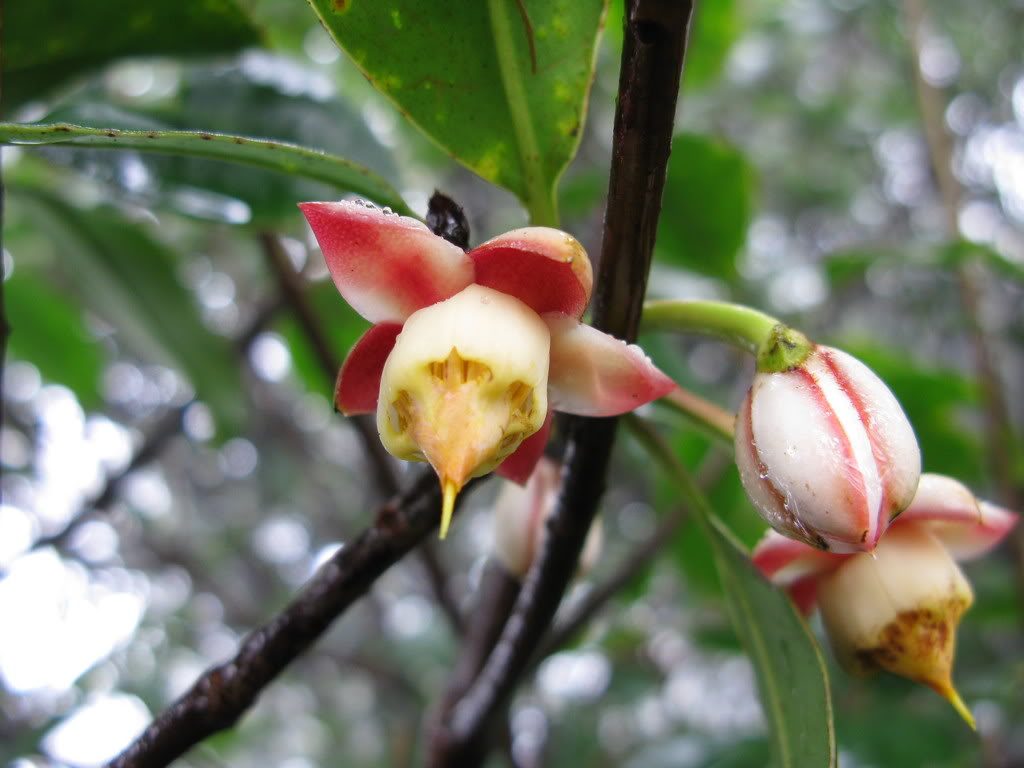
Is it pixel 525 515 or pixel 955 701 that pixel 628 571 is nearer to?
pixel 525 515

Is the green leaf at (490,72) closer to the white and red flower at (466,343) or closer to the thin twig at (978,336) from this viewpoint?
the white and red flower at (466,343)

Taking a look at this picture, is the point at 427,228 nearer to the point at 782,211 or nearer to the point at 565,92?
the point at 565,92

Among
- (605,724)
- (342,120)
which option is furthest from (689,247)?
(605,724)

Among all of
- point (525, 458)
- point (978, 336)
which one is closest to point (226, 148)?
point (525, 458)

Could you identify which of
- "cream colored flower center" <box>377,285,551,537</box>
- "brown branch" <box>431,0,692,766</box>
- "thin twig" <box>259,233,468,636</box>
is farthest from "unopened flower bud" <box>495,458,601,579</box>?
"thin twig" <box>259,233,468,636</box>

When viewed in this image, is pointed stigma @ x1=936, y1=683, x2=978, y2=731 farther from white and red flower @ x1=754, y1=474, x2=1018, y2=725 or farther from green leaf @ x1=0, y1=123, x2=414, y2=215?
green leaf @ x1=0, y1=123, x2=414, y2=215
